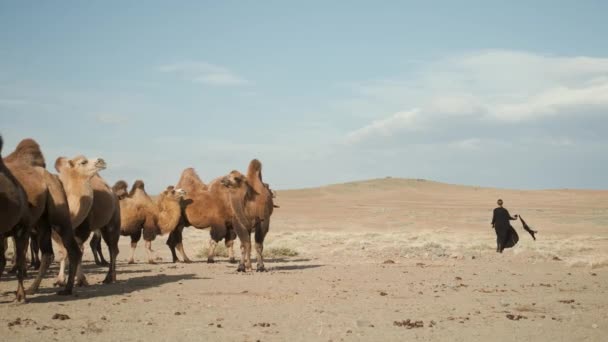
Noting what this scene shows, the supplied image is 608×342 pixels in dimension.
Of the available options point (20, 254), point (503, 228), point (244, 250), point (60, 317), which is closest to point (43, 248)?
point (20, 254)

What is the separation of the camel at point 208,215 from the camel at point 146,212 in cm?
40

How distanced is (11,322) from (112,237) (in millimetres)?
4768

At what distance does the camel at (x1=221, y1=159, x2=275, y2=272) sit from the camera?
1598 centimetres

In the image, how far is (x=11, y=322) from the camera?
858cm

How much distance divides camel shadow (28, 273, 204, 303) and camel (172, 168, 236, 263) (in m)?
4.53

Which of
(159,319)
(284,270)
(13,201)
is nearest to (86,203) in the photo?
(13,201)

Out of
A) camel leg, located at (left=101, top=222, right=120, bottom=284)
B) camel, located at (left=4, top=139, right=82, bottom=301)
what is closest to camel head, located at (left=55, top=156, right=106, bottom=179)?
camel, located at (left=4, top=139, right=82, bottom=301)

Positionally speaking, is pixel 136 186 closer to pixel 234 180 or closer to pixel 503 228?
pixel 234 180

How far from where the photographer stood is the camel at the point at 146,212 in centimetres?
1905

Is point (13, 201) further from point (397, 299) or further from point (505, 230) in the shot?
point (505, 230)

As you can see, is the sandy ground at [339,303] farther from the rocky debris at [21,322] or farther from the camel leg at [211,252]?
the camel leg at [211,252]

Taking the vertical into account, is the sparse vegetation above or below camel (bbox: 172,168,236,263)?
below

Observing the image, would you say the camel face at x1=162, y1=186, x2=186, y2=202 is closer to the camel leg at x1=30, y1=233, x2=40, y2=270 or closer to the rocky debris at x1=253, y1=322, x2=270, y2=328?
the camel leg at x1=30, y1=233, x2=40, y2=270

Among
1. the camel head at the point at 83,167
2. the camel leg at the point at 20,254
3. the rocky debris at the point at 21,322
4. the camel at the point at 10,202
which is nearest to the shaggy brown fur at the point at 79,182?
the camel head at the point at 83,167
